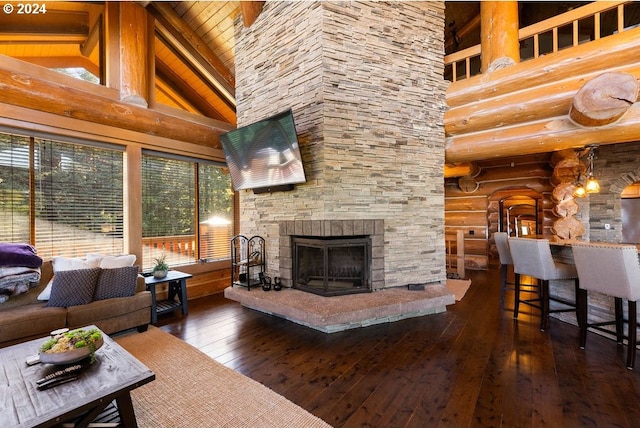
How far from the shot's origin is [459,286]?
5.00m

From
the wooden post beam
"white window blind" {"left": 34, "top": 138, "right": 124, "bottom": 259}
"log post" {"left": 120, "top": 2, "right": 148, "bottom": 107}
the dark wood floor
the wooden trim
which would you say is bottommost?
the dark wood floor

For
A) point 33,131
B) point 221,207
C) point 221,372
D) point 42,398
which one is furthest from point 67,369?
point 221,207

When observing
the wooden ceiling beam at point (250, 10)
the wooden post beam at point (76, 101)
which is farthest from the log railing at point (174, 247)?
the wooden ceiling beam at point (250, 10)

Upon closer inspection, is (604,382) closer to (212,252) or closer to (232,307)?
(232,307)

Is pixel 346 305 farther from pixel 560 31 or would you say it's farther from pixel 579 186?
pixel 560 31

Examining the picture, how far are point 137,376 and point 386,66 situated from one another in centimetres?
417

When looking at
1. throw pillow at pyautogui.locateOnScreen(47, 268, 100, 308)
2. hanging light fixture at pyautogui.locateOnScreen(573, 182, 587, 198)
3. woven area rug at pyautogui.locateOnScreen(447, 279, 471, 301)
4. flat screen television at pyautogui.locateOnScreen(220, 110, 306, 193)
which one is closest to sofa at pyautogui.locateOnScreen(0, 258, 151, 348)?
throw pillow at pyautogui.locateOnScreen(47, 268, 100, 308)

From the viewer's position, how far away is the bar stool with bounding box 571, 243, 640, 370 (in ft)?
7.72

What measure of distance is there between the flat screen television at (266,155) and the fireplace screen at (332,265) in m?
0.88

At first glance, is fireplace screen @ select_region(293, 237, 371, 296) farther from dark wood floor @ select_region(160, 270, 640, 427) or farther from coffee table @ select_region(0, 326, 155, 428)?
coffee table @ select_region(0, 326, 155, 428)

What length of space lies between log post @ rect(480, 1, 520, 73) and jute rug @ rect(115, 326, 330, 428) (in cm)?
502

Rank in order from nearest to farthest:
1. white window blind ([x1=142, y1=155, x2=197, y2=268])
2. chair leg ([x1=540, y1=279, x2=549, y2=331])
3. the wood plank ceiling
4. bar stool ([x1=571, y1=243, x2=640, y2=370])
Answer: bar stool ([x1=571, y1=243, x2=640, y2=370]) → chair leg ([x1=540, y1=279, x2=549, y2=331]) → the wood plank ceiling → white window blind ([x1=142, y1=155, x2=197, y2=268])

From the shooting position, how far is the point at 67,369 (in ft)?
5.38

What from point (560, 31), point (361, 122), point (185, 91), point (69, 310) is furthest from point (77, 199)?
point (560, 31)
